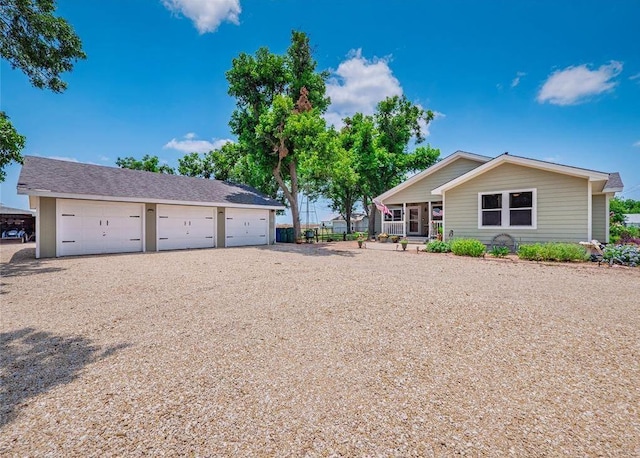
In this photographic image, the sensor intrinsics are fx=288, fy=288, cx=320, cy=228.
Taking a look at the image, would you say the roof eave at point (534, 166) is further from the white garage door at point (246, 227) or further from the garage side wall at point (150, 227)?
the garage side wall at point (150, 227)

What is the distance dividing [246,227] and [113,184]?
23.5ft

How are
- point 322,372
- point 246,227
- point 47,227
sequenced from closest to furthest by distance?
point 322,372
point 47,227
point 246,227

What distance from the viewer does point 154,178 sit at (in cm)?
1686

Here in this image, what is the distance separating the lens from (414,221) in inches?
851

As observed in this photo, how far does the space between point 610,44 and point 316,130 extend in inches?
553

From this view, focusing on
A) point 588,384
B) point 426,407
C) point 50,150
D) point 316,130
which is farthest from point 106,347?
point 50,150

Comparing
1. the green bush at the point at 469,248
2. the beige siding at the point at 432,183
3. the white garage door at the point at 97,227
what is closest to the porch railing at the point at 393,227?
the beige siding at the point at 432,183

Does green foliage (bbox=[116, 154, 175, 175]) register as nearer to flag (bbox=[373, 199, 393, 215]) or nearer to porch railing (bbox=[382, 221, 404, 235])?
flag (bbox=[373, 199, 393, 215])

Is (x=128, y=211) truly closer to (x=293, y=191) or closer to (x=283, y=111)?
(x=283, y=111)

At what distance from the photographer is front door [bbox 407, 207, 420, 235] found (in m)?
21.6

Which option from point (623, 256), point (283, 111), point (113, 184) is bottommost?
point (623, 256)

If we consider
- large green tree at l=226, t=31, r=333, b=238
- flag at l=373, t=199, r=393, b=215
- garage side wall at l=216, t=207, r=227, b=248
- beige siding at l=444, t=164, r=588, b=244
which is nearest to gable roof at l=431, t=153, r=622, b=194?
beige siding at l=444, t=164, r=588, b=244

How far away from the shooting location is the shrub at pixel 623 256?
358 inches

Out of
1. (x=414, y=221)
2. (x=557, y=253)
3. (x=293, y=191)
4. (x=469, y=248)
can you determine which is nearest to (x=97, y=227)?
(x=293, y=191)
